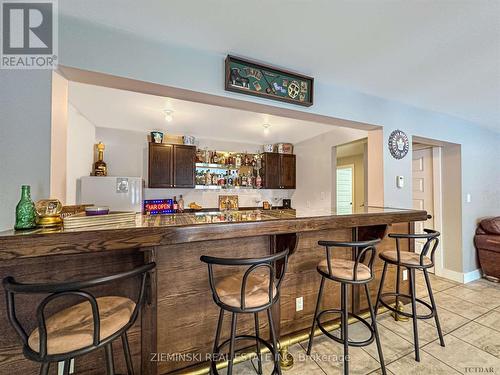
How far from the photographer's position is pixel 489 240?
3.13 m

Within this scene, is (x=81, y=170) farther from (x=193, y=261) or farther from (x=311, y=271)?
(x=311, y=271)

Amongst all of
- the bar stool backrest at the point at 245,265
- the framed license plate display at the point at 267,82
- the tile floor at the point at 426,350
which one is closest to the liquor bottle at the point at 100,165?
the framed license plate display at the point at 267,82

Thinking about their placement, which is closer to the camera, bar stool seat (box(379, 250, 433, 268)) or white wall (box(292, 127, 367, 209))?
bar stool seat (box(379, 250, 433, 268))

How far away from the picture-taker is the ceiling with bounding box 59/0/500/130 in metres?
1.29

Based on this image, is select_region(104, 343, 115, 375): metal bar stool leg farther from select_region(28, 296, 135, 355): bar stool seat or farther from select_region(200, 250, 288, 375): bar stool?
select_region(200, 250, 288, 375): bar stool

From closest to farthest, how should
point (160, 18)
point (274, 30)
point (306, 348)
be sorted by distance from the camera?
point (160, 18)
point (274, 30)
point (306, 348)

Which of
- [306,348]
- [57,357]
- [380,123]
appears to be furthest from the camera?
[380,123]

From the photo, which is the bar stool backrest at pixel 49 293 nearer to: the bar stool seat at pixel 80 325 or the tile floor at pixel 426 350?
the bar stool seat at pixel 80 325

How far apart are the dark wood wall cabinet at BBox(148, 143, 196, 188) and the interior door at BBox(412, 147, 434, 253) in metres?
3.97

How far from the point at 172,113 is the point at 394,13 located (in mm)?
2694

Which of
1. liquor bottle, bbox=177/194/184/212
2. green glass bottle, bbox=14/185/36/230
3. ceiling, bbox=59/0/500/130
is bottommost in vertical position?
liquor bottle, bbox=177/194/184/212

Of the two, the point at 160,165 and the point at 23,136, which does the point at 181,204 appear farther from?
the point at 23,136

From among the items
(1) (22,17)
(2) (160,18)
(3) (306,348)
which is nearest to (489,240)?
(3) (306,348)

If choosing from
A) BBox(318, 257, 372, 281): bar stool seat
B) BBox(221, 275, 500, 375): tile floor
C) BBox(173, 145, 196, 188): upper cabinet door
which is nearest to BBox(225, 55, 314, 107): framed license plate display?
BBox(318, 257, 372, 281): bar stool seat
